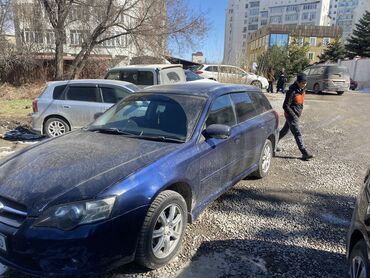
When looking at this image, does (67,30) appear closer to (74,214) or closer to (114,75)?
(114,75)

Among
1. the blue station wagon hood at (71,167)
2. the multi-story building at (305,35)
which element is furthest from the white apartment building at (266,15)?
the blue station wagon hood at (71,167)

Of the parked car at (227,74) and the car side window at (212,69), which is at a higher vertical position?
the car side window at (212,69)

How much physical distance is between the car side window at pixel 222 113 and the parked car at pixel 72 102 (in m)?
4.06

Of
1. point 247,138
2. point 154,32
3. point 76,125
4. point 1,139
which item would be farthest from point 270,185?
point 154,32

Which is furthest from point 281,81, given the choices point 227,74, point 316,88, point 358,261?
point 358,261

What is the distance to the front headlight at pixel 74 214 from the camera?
2.38 metres

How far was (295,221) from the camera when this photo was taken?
3.96 metres

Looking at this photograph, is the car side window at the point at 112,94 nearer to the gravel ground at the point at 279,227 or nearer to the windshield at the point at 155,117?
the windshield at the point at 155,117

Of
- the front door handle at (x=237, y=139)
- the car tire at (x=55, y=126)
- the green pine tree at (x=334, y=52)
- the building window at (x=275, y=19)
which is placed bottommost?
the car tire at (x=55, y=126)

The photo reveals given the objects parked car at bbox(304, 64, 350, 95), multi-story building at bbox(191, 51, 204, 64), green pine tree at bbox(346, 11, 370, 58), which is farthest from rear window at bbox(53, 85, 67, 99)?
green pine tree at bbox(346, 11, 370, 58)

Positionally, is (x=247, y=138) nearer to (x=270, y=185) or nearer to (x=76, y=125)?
(x=270, y=185)

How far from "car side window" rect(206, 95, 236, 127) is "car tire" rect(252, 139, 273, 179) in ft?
3.87

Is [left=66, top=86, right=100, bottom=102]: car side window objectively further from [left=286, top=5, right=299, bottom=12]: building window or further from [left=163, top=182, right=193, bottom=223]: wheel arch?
[left=286, top=5, right=299, bottom=12]: building window

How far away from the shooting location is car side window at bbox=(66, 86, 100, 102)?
7992 millimetres
